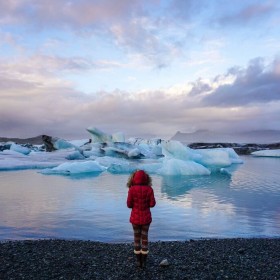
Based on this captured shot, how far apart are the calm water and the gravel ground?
1.13 meters

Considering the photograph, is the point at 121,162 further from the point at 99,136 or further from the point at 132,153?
the point at 99,136

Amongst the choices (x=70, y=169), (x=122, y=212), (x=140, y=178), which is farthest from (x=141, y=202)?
(x=70, y=169)

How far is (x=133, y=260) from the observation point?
5.24 m

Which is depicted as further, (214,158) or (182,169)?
(214,158)

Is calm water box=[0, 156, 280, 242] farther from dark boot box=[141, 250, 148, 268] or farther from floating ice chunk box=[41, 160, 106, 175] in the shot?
floating ice chunk box=[41, 160, 106, 175]

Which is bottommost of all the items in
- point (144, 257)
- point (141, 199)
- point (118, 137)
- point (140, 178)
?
point (144, 257)

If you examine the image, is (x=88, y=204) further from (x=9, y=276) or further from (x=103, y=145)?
(x=103, y=145)

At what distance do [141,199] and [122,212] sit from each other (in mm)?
5260

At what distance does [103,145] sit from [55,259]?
31828 mm

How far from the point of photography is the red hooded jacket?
4836mm

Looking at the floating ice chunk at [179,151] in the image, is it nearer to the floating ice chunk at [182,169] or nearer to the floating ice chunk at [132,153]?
the floating ice chunk at [182,169]

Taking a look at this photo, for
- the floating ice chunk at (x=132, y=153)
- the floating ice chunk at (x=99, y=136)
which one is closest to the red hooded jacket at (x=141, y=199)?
the floating ice chunk at (x=132, y=153)

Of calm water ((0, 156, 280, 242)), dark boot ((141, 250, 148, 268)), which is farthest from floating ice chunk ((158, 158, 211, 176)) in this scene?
dark boot ((141, 250, 148, 268))

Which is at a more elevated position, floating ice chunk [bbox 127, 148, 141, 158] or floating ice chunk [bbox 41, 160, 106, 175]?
floating ice chunk [bbox 127, 148, 141, 158]
